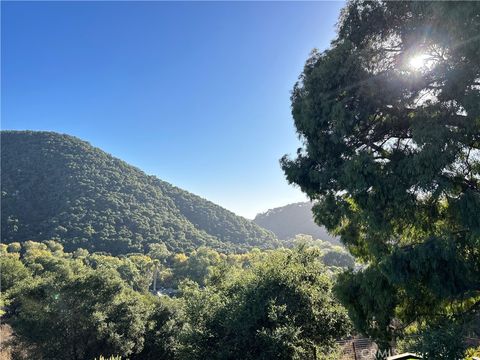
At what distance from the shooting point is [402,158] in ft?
16.6

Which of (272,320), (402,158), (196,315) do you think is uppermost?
(402,158)

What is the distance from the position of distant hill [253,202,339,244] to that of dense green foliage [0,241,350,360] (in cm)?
14364

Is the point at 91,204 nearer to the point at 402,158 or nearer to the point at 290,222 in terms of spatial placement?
the point at 402,158

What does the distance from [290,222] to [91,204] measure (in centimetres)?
12575

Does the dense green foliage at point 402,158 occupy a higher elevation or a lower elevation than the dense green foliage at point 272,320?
higher

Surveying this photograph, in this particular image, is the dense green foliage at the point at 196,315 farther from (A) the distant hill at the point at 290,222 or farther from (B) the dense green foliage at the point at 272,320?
(A) the distant hill at the point at 290,222

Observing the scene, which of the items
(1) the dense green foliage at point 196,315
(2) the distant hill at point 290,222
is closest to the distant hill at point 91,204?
(1) the dense green foliage at point 196,315

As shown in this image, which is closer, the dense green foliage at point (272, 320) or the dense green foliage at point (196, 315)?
→ the dense green foliage at point (272, 320)

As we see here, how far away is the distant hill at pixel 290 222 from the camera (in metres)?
163

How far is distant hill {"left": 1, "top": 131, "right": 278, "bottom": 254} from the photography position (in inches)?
2574

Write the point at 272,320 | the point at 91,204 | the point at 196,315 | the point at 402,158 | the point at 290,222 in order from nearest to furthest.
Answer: the point at 402,158, the point at 272,320, the point at 196,315, the point at 91,204, the point at 290,222

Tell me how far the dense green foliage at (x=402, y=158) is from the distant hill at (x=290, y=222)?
511ft

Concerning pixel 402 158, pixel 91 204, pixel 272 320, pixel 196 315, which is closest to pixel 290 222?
pixel 91 204

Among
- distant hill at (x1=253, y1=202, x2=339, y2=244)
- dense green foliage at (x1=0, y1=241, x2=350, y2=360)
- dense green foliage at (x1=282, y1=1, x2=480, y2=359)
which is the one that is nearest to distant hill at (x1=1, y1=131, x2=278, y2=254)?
dense green foliage at (x1=0, y1=241, x2=350, y2=360)
